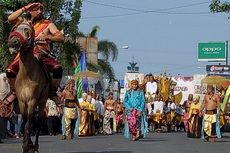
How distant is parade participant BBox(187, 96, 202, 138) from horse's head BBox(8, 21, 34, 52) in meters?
15.5

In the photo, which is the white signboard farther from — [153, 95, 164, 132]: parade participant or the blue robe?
the blue robe

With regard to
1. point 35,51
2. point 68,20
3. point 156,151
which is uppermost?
point 68,20

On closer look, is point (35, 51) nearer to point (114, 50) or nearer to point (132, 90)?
point (132, 90)

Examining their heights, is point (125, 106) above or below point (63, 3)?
below

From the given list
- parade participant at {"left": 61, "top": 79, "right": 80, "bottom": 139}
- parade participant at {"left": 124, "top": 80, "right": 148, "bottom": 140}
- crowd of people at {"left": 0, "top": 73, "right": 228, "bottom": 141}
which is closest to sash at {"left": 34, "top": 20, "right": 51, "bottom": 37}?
crowd of people at {"left": 0, "top": 73, "right": 228, "bottom": 141}

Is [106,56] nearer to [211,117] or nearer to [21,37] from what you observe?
[211,117]

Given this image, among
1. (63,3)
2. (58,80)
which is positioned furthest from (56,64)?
(63,3)

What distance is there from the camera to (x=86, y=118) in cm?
2777

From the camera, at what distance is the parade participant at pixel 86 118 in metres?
27.5

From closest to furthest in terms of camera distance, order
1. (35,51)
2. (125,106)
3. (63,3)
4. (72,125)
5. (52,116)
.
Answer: (35,51), (125,106), (72,125), (52,116), (63,3)

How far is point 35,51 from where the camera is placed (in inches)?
455

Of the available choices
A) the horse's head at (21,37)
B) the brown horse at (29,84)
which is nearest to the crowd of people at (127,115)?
the brown horse at (29,84)

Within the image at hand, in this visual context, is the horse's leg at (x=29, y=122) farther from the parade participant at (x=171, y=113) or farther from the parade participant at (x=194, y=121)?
the parade participant at (x=171, y=113)

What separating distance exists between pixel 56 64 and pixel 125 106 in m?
10.5
